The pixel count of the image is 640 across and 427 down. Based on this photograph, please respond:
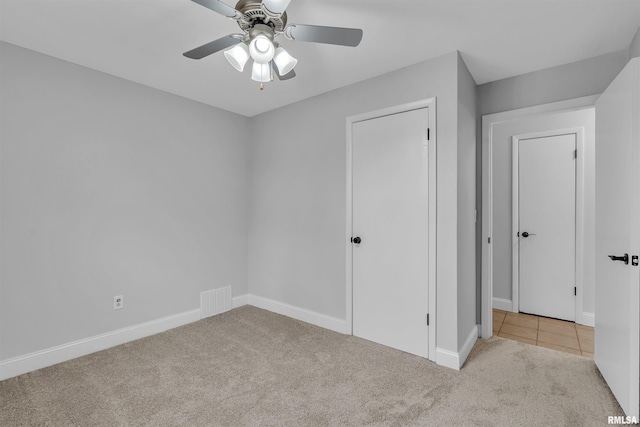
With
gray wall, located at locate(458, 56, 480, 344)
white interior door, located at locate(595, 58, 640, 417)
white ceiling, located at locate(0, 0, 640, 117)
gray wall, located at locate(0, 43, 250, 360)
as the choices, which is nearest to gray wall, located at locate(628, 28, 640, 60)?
white ceiling, located at locate(0, 0, 640, 117)

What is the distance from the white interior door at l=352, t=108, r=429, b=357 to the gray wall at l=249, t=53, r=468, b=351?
14 centimetres

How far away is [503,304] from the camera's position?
3777 mm

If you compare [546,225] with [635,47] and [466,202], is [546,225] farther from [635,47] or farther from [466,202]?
[635,47]

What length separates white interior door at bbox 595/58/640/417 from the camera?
1735 millimetres

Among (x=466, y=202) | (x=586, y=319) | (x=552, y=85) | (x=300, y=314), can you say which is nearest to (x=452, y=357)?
(x=466, y=202)

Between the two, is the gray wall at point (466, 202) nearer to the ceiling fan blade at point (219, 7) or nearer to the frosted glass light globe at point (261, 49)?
the frosted glass light globe at point (261, 49)

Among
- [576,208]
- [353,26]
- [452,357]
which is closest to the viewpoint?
[353,26]

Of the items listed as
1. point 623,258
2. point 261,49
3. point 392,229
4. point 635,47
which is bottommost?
point 623,258

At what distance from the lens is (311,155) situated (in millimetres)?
3346

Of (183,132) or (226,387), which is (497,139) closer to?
(183,132)

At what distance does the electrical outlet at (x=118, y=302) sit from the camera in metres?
2.80

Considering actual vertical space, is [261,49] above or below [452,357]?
above

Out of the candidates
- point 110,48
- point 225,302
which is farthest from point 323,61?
point 225,302

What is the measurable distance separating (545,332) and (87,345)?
4215mm
